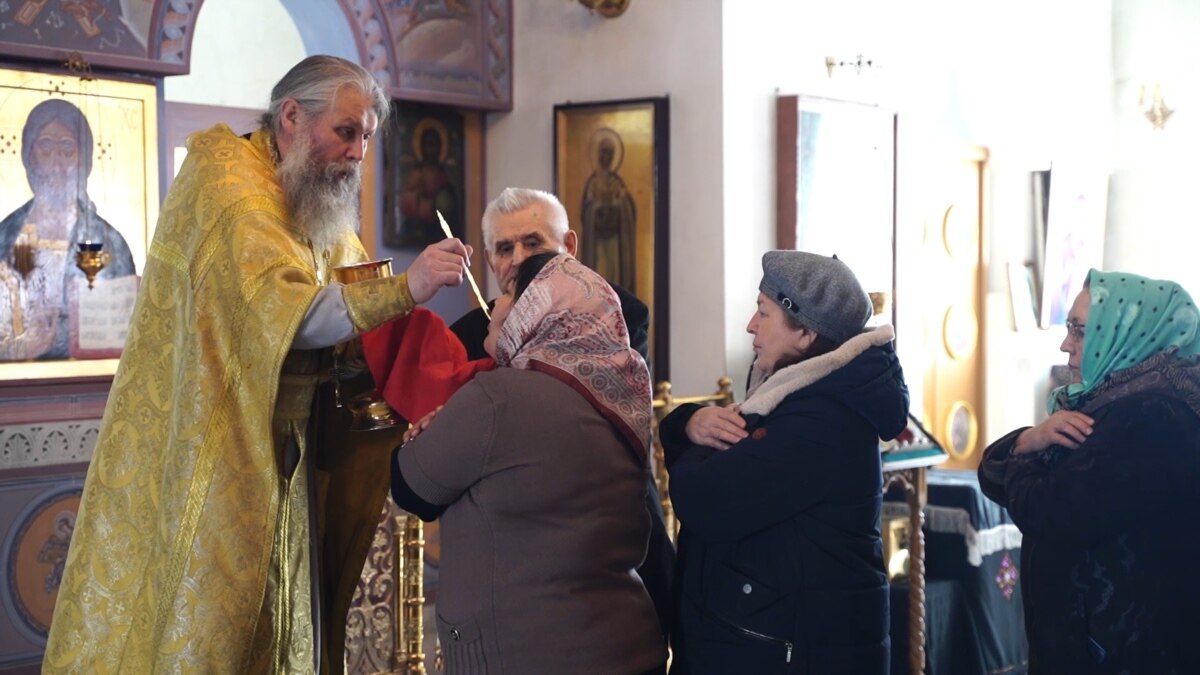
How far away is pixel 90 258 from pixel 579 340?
380cm

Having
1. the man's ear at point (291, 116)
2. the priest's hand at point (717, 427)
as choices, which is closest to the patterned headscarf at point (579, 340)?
the priest's hand at point (717, 427)

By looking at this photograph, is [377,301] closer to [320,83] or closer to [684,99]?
[320,83]

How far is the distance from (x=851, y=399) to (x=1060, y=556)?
0.71m

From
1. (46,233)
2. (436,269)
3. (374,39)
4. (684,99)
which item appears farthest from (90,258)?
(436,269)

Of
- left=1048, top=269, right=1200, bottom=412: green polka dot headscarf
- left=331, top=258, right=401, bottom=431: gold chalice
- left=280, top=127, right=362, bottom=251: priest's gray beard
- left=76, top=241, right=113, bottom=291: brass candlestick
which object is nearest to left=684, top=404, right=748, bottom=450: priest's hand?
left=331, top=258, right=401, bottom=431: gold chalice

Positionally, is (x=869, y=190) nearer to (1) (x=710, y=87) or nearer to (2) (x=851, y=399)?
(1) (x=710, y=87)

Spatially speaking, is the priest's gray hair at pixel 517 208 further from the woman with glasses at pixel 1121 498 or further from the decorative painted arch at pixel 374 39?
the decorative painted arch at pixel 374 39

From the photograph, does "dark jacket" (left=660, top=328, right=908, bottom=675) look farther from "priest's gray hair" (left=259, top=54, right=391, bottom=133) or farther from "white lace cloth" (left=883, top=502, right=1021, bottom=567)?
"white lace cloth" (left=883, top=502, right=1021, bottom=567)

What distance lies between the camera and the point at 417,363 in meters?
3.20

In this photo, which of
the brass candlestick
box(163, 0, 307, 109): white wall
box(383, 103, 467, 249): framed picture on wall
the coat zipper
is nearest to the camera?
the coat zipper

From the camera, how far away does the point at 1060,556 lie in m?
3.22

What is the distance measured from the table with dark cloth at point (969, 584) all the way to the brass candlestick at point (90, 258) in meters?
3.77

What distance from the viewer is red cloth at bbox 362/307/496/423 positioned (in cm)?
308

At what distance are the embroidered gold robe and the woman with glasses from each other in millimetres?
1613
